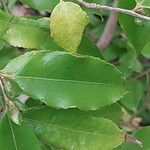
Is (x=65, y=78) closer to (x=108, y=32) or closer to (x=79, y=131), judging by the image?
(x=79, y=131)

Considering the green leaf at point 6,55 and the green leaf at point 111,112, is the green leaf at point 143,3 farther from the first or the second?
the green leaf at point 6,55

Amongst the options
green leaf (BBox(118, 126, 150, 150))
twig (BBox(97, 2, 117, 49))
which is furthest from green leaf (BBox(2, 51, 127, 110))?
twig (BBox(97, 2, 117, 49))

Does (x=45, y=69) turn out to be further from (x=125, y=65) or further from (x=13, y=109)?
(x=125, y=65)

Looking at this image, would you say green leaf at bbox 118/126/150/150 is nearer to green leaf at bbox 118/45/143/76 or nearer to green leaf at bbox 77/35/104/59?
green leaf at bbox 77/35/104/59

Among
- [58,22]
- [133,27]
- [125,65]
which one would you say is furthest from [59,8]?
[125,65]

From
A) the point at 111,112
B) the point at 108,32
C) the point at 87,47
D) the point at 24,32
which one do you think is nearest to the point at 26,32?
the point at 24,32

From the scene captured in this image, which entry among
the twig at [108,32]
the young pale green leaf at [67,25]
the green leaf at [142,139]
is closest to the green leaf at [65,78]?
the young pale green leaf at [67,25]

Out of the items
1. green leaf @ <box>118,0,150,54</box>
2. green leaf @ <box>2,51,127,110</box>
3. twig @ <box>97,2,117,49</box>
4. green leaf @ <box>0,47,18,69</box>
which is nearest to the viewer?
green leaf @ <box>2,51,127,110</box>
